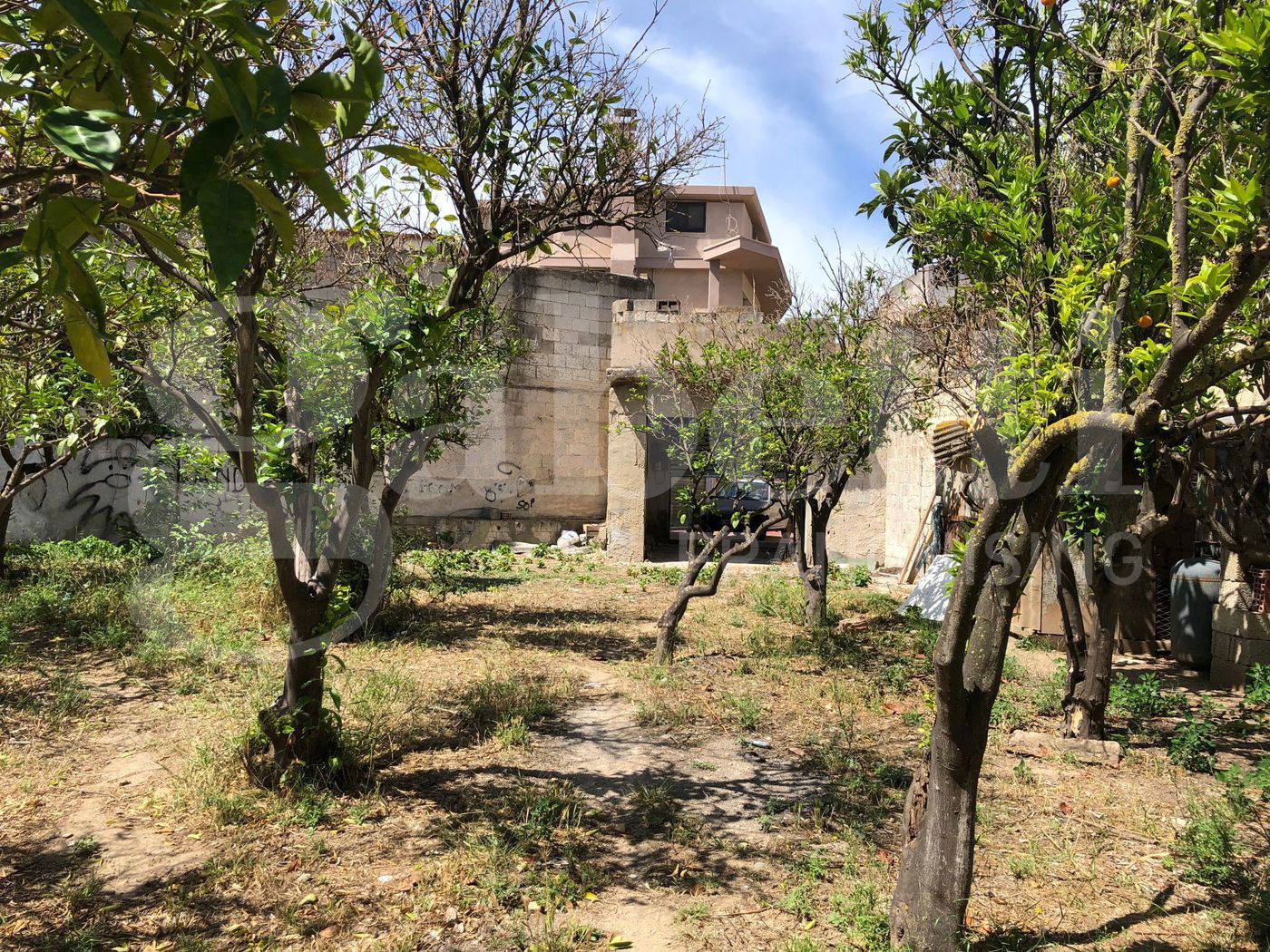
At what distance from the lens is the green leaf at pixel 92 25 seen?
0.89m

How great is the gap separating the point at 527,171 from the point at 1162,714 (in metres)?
5.63

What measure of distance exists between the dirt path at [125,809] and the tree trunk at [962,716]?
2.88m

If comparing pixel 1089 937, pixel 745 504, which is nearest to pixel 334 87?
pixel 1089 937

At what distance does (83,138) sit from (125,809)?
4.00 metres

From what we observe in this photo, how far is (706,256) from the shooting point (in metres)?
22.3

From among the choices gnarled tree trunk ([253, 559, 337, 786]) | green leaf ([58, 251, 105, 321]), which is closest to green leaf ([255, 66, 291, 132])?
green leaf ([58, 251, 105, 321])

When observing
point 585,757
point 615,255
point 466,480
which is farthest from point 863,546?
point 615,255

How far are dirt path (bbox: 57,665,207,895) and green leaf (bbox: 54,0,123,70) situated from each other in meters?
3.47

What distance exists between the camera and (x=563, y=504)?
1530 centimetres

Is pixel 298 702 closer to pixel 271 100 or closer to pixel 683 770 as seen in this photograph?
pixel 683 770

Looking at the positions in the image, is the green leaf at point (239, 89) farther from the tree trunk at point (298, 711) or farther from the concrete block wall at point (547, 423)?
the concrete block wall at point (547, 423)

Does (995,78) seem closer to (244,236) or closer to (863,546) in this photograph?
(244,236)

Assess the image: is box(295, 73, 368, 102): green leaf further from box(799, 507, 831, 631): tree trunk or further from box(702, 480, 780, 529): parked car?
box(799, 507, 831, 631): tree trunk

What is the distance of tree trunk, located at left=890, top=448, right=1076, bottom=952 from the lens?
9.10 ft
